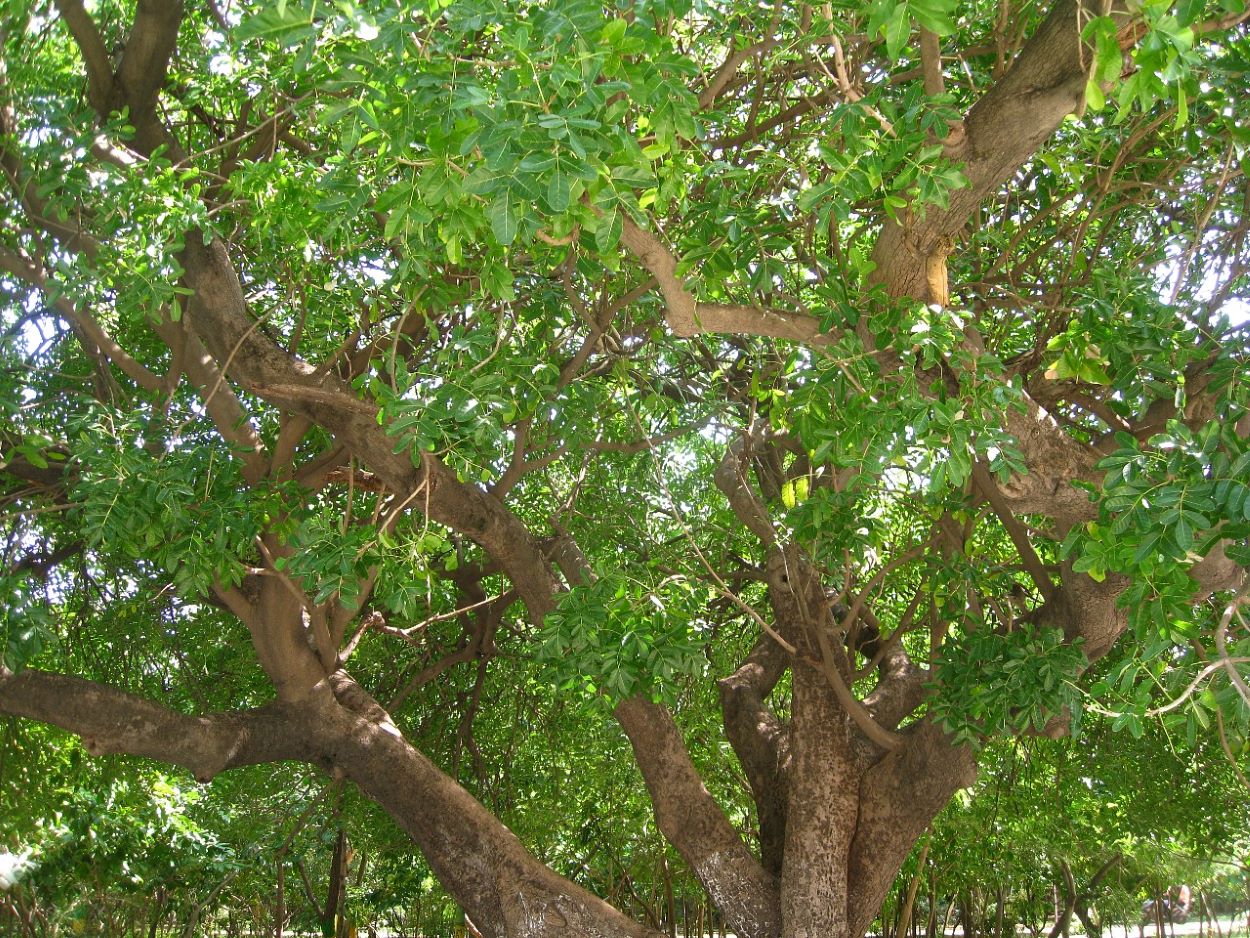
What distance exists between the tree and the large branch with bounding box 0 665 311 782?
0.07 ft

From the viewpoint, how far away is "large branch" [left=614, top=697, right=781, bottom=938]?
17.4ft

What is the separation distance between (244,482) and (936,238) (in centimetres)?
327

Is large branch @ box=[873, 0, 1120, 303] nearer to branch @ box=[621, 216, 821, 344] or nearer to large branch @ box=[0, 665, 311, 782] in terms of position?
branch @ box=[621, 216, 821, 344]

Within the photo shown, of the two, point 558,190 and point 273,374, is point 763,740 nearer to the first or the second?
point 273,374

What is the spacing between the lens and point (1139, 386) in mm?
3389

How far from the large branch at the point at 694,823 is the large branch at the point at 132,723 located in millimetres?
1828

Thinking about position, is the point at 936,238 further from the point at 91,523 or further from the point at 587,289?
the point at 91,523

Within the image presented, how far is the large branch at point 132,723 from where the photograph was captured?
4965 millimetres

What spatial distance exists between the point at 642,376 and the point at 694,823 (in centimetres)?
220

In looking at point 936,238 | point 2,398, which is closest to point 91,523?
point 2,398

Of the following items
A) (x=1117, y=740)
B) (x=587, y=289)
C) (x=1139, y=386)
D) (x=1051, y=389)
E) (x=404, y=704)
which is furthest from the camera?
(x=404, y=704)

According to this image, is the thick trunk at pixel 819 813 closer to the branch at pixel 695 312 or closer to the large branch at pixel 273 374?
the large branch at pixel 273 374

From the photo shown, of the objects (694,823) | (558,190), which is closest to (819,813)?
(694,823)

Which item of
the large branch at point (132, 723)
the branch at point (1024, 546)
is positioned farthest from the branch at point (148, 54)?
the branch at point (1024, 546)
